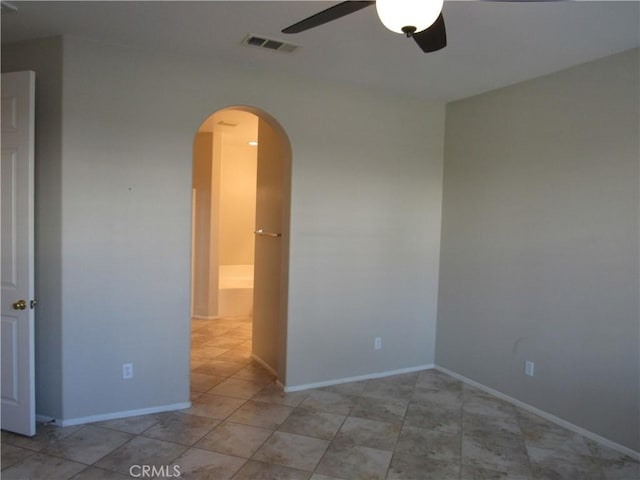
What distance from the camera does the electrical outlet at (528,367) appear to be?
11.1 ft

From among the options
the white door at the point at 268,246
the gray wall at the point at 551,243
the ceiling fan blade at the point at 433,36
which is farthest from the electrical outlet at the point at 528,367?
the ceiling fan blade at the point at 433,36

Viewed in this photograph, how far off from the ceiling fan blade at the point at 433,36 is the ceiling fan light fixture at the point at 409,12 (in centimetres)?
26

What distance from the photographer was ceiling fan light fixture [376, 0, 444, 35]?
1472 mm

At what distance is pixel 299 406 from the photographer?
3373mm

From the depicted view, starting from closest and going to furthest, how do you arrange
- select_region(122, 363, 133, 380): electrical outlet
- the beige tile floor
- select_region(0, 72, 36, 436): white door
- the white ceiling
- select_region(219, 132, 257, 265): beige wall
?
the white ceiling
the beige tile floor
select_region(0, 72, 36, 436): white door
select_region(122, 363, 133, 380): electrical outlet
select_region(219, 132, 257, 265): beige wall

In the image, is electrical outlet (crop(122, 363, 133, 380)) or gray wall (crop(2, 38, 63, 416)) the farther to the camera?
electrical outlet (crop(122, 363, 133, 380))

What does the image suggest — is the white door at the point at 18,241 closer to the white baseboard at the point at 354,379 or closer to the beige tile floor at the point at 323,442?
the beige tile floor at the point at 323,442

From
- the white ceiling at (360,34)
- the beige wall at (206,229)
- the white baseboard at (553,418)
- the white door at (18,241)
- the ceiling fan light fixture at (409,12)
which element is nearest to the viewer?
the ceiling fan light fixture at (409,12)

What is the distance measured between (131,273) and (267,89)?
169 cm

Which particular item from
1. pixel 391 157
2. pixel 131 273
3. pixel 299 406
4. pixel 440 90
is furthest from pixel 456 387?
pixel 131 273
